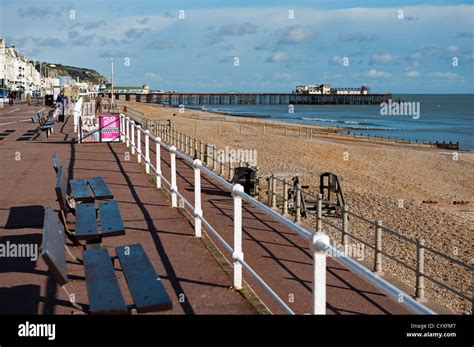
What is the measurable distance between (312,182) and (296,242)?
14.3m

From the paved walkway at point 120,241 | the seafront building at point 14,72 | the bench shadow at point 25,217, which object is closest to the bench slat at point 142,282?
the paved walkway at point 120,241

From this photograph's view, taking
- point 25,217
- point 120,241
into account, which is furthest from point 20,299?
point 25,217

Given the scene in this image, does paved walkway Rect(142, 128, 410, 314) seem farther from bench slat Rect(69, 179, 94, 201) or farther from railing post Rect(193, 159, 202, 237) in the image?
bench slat Rect(69, 179, 94, 201)

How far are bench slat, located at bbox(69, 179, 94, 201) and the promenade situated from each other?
2.10 feet

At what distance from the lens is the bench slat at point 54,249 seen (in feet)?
13.4

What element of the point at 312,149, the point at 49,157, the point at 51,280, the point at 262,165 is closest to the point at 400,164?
the point at 312,149

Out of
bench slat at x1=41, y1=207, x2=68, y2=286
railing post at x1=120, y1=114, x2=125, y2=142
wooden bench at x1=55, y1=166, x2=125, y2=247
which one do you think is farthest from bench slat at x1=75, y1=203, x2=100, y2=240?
railing post at x1=120, y1=114, x2=125, y2=142

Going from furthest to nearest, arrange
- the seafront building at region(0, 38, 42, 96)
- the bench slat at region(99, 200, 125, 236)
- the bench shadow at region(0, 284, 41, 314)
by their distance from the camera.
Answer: the seafront building at region(0, 38, 42, 96) → the bench slat at region(99, 200, 125, 236) → the bench shadow at region(0, 284, 41, 314)

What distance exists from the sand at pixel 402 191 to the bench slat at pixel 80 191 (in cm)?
457

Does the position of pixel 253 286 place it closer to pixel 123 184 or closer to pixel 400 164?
→ pixel 123 184

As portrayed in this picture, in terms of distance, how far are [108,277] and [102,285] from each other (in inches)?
6.3

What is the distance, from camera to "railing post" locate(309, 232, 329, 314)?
3.69 meters

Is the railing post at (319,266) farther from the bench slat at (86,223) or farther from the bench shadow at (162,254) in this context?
the bench slat at (86,223)

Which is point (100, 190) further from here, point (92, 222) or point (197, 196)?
point (92, 222)
